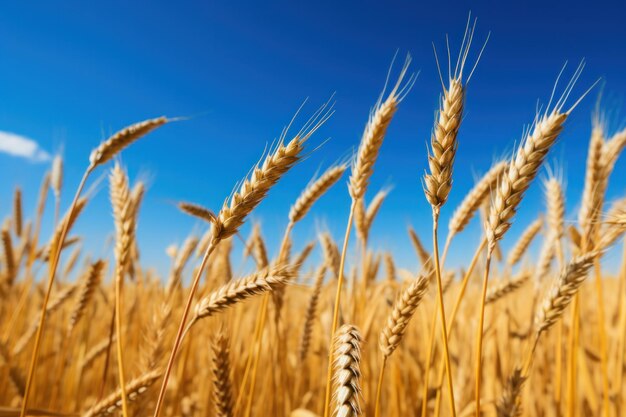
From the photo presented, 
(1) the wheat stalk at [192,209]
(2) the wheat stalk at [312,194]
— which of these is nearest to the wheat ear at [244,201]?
(2) the wheat stalk at [312,194]

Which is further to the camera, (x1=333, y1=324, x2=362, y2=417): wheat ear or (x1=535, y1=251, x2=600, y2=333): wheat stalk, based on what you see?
(x1=535, y1=251, x2=600, y2=333): wheat stalk

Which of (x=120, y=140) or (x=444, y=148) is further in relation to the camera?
(x=120, y=140)

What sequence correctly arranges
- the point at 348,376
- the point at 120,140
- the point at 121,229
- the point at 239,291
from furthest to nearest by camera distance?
the point at 120,140 → the point at 121,229 → the point at 239,291 → the point at 348,376

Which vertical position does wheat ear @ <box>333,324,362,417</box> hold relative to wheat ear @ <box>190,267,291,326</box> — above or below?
below

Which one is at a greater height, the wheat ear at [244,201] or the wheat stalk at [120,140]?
the wheat stalk at [120,140]

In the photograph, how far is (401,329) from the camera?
42.2 inches

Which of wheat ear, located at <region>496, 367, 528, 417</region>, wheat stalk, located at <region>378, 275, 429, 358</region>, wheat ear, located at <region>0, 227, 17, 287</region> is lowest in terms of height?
wheat ear, located at <region>496, 367, 528, 417</region>

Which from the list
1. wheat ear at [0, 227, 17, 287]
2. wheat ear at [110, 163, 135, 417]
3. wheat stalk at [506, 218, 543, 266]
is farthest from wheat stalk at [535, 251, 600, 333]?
wheat ear at [0, 227, 17, 287]

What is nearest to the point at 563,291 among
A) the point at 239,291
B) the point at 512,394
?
the point at 512,394

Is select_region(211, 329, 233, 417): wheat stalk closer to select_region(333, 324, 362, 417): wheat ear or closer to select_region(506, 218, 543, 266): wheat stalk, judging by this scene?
select_region(333, 324, 362, 417): wheat ear

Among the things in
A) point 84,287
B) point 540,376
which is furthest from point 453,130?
point 540,376

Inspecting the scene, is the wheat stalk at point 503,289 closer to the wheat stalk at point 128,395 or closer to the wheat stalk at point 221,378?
the wheat stalk at point 221,378

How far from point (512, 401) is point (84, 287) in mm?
1702

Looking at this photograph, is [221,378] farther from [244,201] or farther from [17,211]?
[17,211]
